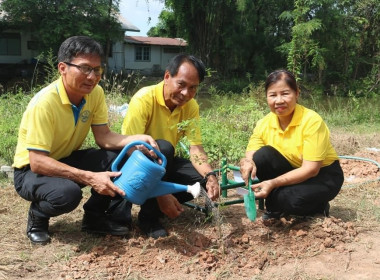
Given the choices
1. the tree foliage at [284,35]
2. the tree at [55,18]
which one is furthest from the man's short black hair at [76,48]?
the tree at [55,18]

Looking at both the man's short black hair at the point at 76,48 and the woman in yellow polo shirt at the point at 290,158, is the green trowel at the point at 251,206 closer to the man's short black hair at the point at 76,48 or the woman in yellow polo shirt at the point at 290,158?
the woman in yellow polo shirt at the point at 290,158

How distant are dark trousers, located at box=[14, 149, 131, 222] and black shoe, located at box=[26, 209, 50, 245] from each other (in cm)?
6

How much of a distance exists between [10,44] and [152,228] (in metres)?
20.1

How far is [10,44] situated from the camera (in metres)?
20.0

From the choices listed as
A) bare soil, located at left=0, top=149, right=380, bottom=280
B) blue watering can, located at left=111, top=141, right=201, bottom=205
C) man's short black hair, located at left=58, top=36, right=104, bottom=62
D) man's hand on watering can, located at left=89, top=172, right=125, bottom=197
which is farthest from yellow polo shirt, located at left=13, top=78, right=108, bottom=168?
bare soil, located at left=0, top=149, right=380, bottom=280

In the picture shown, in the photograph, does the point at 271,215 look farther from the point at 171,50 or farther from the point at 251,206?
the point at 171,50

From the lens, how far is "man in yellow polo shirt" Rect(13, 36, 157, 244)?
230cm

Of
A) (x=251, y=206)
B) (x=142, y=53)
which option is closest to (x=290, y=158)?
(x=251, y=206)

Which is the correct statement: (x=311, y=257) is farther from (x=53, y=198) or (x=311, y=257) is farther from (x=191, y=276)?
(x=53, y=198)

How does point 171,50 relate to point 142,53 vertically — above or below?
above

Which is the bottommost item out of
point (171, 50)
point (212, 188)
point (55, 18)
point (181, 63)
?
point (212, 188)

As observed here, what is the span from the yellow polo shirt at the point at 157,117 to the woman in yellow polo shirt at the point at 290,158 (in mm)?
501

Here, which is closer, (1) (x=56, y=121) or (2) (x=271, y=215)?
(1) (x=56, y=121)

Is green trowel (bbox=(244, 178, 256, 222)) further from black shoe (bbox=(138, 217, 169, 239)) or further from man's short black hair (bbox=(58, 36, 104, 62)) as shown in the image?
man's short black hair (bbox=(58, 36, 104, 62))
